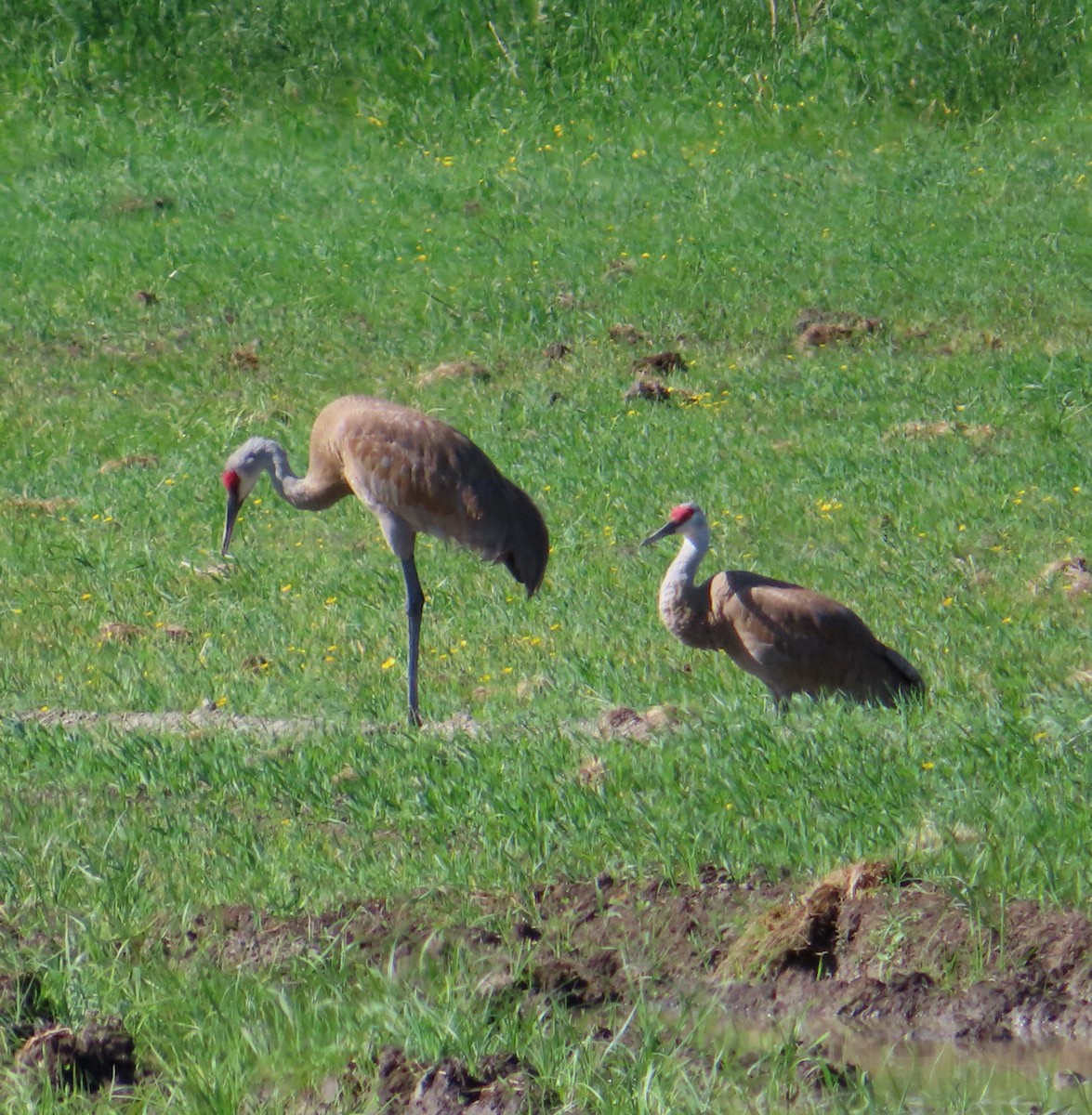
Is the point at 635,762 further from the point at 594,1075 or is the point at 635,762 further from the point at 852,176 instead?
the point at 852,176

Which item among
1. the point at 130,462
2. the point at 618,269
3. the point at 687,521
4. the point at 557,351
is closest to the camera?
the point at 687,521

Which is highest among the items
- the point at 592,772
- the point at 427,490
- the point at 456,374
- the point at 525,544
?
the point at 592,772

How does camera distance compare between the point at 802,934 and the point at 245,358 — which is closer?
the point at 802,934

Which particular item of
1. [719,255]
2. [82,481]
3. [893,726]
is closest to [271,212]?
[719,255]

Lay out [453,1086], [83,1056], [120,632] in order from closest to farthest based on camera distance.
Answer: [453,1086] → [83,1056] → [120,632]

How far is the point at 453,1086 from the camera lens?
4.03m

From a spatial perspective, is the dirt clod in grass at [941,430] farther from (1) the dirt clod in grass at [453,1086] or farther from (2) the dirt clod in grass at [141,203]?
(2) the dirt clod in grass at [141,203]

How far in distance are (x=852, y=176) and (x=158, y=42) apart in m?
8.81

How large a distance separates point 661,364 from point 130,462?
3.91 metres

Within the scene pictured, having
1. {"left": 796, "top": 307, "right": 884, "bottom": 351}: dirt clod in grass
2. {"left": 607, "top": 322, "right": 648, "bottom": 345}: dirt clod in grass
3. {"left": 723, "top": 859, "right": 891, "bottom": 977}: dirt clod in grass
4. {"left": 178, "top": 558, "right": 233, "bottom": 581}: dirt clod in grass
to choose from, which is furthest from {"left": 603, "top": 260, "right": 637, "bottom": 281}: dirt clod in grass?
{"left": 723, "top": 859, "right": 891, "bottom": 977}: dirt clod in grass

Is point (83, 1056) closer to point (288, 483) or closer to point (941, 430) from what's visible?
point (288, 483)

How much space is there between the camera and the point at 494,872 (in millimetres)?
5496

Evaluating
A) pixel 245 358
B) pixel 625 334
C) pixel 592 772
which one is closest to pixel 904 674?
pixel 592 772

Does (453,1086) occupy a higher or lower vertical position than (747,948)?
higher
